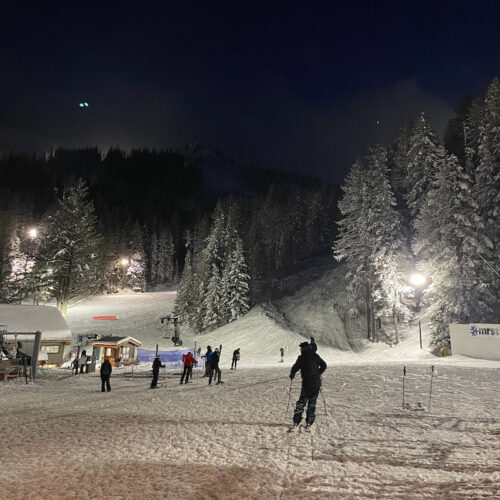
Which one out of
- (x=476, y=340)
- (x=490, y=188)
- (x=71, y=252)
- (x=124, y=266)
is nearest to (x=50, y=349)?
(x=71, y=252)

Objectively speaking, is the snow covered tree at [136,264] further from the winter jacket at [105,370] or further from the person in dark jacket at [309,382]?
the person in dark jacket at [309,382]

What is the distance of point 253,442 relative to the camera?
7.75m

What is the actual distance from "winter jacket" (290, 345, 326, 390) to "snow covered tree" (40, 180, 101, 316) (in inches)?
1523

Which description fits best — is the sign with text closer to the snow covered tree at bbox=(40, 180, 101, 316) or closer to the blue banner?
the blue banner

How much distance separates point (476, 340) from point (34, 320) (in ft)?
107

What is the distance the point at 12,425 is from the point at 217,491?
747 cm

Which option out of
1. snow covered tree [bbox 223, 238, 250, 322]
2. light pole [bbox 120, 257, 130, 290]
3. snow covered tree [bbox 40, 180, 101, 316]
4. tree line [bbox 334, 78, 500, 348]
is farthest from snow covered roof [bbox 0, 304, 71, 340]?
light pole [bbox 120, 257, 130, 290]

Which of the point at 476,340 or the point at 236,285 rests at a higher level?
the point at 236,285

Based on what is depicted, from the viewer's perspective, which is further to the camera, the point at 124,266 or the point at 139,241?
the point at 139,241

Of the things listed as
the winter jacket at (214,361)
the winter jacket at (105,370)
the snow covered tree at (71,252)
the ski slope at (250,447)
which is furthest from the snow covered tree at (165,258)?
the ski slope at (250,447)

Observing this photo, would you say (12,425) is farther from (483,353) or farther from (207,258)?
(207,258)

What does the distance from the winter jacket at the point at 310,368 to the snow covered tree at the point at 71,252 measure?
127ft

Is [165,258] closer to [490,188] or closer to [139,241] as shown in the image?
[139,241]

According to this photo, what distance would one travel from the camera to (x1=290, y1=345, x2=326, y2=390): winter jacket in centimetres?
852
